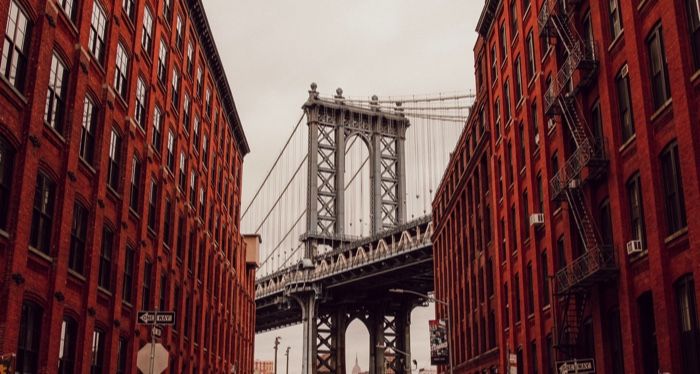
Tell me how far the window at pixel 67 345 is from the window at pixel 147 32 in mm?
14041

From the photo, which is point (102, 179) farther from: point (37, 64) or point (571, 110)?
point (571, 110)

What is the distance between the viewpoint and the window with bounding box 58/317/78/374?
84.8 ft

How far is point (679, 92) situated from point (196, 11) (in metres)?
33.2

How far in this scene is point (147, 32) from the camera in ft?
122

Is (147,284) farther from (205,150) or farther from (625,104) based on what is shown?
(625,104)

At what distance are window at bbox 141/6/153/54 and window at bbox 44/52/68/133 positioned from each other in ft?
34.1

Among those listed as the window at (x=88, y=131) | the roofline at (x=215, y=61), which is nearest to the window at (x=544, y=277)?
the window at (x=88, y=131)

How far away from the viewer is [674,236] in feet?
74.7

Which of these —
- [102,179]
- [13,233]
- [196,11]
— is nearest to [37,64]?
[13,233]

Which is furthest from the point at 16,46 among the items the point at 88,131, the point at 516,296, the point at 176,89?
the point at 516,296

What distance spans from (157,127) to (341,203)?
7238 centimetres

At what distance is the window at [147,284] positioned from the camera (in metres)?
36.2

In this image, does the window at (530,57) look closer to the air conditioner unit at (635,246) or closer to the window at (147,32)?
the air conditioner unit at (635,246)

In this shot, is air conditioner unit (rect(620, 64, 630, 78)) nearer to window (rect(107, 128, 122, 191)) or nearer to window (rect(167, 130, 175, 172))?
window (rect(107, 128, 122, 191))
